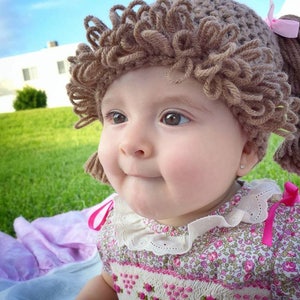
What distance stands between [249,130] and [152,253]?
33cm

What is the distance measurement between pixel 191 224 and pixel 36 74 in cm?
195

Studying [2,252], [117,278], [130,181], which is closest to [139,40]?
[130,181]

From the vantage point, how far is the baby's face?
0.81 meters

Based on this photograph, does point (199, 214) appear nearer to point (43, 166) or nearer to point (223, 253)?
point (223, 253)

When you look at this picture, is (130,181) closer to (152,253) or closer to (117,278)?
(152,253)

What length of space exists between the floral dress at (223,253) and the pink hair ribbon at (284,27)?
0.33 meters

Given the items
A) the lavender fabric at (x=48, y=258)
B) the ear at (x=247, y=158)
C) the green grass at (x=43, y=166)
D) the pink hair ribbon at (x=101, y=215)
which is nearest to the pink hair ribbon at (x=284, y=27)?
the ear at (x=247, y=158)

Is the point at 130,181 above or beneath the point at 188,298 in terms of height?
above

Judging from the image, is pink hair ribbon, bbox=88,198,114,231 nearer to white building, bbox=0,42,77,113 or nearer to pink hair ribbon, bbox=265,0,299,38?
pink hair ribbon, bbox=265,0,299,38

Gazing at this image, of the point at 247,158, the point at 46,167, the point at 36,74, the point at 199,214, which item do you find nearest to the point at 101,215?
the point at 199,214

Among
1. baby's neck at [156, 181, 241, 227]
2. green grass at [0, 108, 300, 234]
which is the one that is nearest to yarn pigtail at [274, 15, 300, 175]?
baby's neck at [156, 181, 241, 227]

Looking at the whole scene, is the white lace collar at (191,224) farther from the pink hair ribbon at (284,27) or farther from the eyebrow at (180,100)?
the pink hair ribbon at (284,27)

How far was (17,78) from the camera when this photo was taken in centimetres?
256

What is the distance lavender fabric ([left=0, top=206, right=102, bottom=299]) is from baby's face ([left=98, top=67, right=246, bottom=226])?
0.59 m
